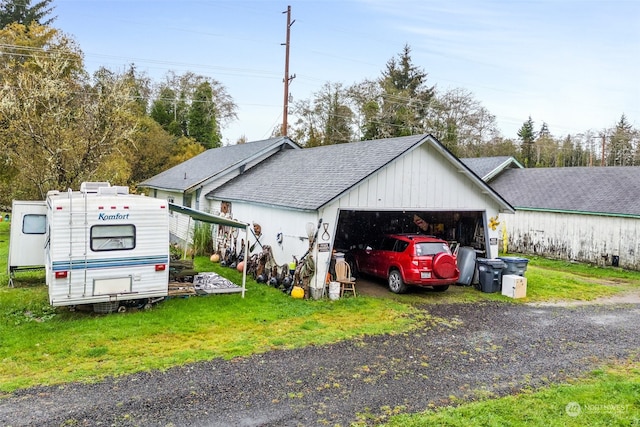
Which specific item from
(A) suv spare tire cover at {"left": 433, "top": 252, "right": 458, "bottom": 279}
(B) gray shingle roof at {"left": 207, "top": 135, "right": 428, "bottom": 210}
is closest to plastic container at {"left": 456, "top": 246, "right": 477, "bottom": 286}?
(A) suv spare tire cover at {"left": 433, "top": 252, "right": 458, "bottom": 279}

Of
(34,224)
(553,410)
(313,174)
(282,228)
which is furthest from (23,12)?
(553,410)

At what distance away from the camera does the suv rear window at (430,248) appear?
39.4 ft

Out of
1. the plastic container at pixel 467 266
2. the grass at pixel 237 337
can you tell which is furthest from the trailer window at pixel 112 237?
the plastic container at pixel 467 266

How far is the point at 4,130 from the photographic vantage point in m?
16.9

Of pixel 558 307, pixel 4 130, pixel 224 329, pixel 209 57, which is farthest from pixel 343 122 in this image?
pixel 224 329

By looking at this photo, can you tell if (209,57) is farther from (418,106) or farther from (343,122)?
(418,106)

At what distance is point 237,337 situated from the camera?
8484mm

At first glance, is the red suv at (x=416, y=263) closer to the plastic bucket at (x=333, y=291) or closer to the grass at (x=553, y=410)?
the plastic bucket at (x=333, y=291)

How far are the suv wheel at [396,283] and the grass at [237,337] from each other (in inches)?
11.4

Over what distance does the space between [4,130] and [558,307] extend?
19942 mm

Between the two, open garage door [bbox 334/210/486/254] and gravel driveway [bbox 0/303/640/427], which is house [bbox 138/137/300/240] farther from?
gravel driveway [bbox 0/303/640/427]

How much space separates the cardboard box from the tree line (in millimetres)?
13965

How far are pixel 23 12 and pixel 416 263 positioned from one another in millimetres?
43393

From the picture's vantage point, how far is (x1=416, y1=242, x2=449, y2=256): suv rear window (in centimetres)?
1201
